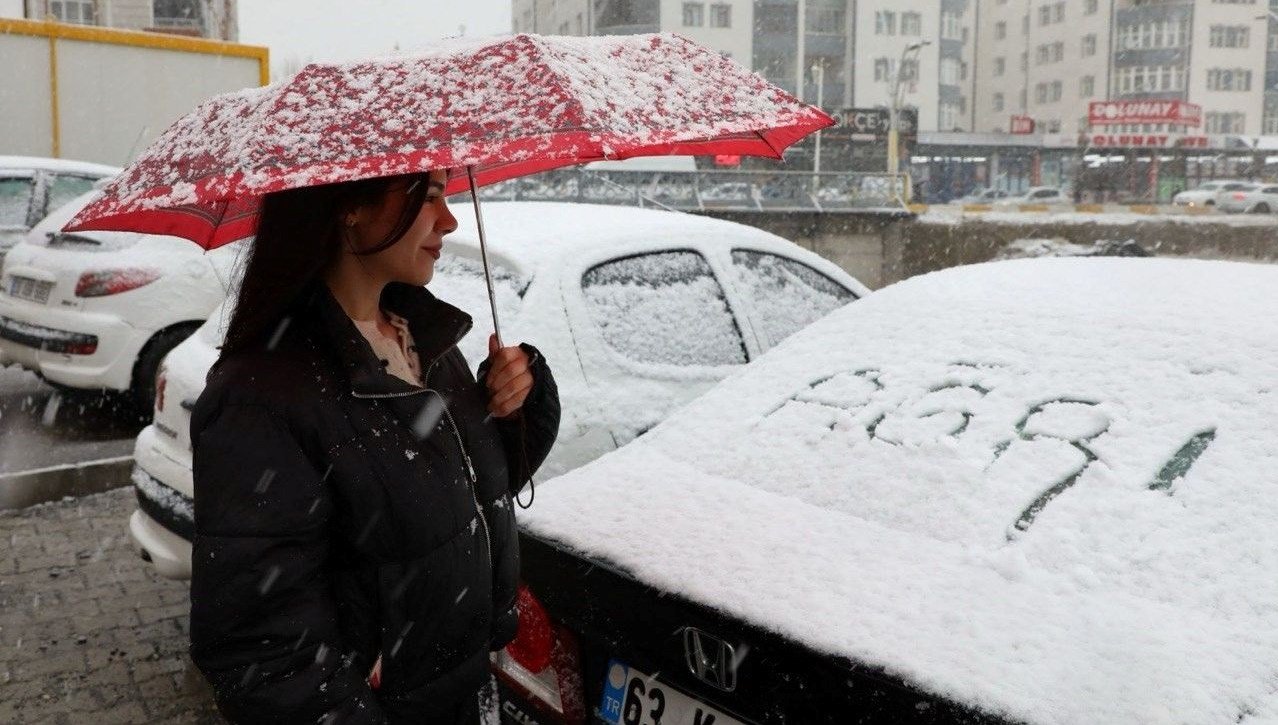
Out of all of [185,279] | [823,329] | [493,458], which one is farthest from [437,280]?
[185,279]

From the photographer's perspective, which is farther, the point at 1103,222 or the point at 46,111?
the point at 1103,222

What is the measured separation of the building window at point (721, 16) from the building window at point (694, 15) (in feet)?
2.15

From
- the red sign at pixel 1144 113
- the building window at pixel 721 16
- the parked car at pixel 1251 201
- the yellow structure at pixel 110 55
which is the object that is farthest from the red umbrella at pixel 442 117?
the red sign at pixel 1144 113

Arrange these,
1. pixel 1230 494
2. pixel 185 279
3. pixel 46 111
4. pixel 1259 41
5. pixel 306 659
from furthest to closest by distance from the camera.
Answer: pixel 1259 41 < pixel 46 111 < pixel 185 279 < pixel 1230 494 < pixel 306 659

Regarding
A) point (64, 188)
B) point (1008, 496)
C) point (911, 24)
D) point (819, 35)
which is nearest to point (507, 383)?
point (1008, 496)

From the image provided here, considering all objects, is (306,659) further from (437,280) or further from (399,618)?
(437,280)

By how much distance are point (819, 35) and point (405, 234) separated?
226ft

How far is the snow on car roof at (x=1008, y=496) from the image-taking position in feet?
5.63

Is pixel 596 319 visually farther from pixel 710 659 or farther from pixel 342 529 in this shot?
pixel 342 529

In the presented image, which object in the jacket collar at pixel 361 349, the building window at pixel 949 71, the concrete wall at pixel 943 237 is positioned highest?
the building window at pixel 949 71

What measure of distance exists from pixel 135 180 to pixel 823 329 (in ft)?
6.06

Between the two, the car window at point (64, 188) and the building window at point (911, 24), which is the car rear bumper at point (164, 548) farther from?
the building window at point (911, 24)

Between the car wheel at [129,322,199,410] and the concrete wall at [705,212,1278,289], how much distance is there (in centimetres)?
1462

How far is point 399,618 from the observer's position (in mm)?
1805
